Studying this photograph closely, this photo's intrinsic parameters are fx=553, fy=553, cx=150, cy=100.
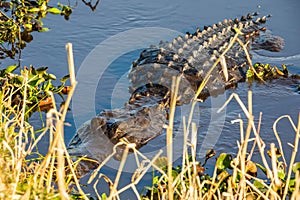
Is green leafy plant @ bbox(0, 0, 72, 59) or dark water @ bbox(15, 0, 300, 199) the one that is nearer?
green leafy plant @ bbox(0, 0, 72, 59)

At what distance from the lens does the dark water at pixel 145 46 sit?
5.04m

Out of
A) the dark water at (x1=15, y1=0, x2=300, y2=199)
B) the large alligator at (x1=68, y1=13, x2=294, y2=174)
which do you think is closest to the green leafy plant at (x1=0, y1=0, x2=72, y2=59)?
the dark water at (x1=15, y1=0, x2=300, y2=199)

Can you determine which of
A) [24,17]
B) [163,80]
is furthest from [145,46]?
[24,17]

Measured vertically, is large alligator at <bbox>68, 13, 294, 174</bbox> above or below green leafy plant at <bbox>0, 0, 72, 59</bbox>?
below

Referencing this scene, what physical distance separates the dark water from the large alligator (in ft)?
0.50

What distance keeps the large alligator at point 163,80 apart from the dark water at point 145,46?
0.50 ft

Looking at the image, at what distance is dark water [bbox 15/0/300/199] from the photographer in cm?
504

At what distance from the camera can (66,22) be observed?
7383 mm

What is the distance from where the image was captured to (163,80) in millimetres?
5582

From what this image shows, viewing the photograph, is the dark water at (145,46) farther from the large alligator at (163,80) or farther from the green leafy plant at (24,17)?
the green leafy plant at (24,17)

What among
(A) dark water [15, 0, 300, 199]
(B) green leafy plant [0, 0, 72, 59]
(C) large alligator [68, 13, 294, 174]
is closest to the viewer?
(C) large alligator [68, 13, 294, 174]

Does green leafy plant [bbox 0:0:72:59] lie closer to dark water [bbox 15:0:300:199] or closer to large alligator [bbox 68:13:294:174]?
dark water [bbox 15:0:300:199]

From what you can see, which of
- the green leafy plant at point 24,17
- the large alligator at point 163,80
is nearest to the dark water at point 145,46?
the large alligator at point 163,80

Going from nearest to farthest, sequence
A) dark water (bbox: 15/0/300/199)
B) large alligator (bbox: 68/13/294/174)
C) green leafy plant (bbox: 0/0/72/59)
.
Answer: large alligator (bbox: 68/13/294/174) → green leafy plant (bbox: 0/0/72/59) → dark water (bbox: 15/0/300/199)
